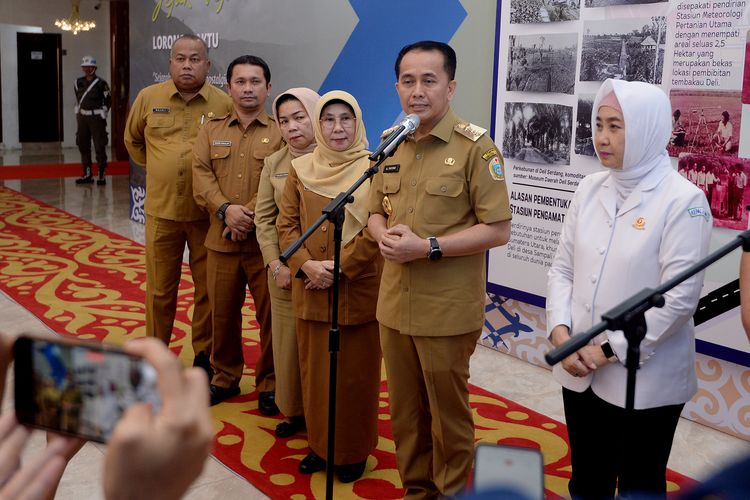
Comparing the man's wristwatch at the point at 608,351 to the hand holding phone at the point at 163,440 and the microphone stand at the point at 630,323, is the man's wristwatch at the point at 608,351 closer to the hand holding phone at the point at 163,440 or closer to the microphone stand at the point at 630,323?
the microphone stand at the point at 630,323

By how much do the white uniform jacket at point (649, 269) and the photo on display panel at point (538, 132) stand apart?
64.4 inches

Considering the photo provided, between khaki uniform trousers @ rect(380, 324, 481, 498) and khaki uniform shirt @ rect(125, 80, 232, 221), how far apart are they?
166 centimetres

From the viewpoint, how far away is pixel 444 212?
2.44 meters

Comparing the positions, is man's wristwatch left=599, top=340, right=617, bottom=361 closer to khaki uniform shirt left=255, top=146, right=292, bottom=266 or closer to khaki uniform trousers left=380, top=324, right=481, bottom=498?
khaki uniform trousers left=380, top=324, right=481, bottom=498

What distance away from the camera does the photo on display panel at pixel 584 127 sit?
3623 mm

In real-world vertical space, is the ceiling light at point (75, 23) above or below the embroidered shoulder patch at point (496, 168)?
above

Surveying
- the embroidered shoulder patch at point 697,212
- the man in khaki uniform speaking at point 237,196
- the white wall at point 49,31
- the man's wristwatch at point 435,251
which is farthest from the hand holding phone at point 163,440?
the white wall at point 49,31

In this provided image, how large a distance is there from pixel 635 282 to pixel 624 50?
1747mm

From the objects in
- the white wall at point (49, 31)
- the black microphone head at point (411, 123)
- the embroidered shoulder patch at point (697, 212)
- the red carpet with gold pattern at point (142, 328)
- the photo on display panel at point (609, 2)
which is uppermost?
the white wall at point (49, 31)

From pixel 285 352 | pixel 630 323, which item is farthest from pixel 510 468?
pixel 285 352

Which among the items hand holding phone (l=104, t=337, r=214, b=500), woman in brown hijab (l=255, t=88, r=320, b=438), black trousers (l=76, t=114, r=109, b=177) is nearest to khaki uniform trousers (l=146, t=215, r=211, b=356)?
woman in brown hijab (l=255, t=88, r=320, b=438)

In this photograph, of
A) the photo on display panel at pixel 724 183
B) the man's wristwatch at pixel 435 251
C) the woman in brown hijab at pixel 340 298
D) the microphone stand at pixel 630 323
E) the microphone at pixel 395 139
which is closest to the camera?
the microphone stand at pixel 630 323

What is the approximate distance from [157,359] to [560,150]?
11.0ft

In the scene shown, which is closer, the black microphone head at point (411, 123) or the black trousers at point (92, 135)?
the black microphone head at point (411, 123)
